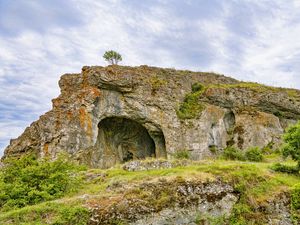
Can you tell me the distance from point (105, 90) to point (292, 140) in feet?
54.1

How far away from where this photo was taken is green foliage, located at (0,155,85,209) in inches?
562

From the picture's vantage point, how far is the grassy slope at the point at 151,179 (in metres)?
12.2

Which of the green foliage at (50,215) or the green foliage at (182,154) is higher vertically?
the green foliage at (182,154)

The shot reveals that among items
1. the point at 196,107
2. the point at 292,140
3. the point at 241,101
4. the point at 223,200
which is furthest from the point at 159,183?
the point at 241,101

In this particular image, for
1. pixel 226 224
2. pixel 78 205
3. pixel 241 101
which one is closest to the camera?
Result: pixel 78 205

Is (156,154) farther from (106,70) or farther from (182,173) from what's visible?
(182,173)

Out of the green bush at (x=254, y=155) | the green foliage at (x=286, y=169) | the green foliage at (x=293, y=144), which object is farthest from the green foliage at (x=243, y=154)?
the green foliage at (x=293, y=144)

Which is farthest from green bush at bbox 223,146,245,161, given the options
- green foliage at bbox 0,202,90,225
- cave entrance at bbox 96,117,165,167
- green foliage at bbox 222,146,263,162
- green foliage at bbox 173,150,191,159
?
green foliage at bbox 0,202,90,225

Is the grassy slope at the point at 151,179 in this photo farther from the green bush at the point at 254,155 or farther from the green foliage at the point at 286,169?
the green bush at the point at 254,155

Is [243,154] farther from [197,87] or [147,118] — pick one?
[147,118]

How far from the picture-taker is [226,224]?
1384cm

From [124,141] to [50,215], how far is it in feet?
69.2

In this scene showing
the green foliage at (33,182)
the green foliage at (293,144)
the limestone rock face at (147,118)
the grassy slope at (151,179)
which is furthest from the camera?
the limestone rock face at (147,118)

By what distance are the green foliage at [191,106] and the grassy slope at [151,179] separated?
12.8m
